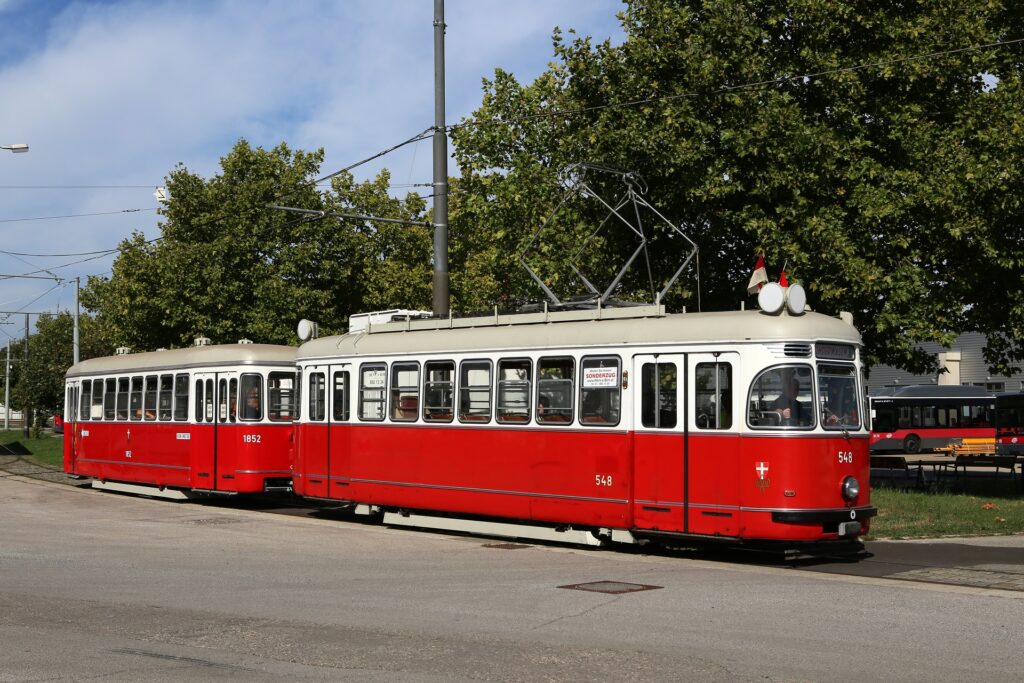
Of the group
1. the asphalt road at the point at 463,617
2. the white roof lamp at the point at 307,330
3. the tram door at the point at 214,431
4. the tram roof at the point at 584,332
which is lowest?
the asphalt road at the point at 463,617

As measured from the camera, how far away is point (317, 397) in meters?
19.9

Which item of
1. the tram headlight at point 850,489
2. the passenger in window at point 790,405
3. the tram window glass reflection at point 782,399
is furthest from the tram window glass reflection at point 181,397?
the tram headlight at point 850,489

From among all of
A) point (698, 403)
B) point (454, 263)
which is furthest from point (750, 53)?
point (454, 263)

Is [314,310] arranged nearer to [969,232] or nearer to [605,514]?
[969,232]

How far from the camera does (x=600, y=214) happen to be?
27.9m

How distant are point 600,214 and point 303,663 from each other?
20.4 m

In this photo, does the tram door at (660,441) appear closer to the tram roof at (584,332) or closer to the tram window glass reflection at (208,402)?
the tram roof at (584,332)

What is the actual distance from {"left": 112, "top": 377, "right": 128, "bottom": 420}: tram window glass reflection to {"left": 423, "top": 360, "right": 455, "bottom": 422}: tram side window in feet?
34.2

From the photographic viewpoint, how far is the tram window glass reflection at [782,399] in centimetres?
1385

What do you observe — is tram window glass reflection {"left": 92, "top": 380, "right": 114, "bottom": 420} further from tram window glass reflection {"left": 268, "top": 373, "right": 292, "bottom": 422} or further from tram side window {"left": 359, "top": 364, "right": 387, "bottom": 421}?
tram side window {"left": 359, "top": 364, "right": 387, "bottom": 421}

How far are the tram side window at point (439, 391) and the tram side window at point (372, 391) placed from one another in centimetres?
99

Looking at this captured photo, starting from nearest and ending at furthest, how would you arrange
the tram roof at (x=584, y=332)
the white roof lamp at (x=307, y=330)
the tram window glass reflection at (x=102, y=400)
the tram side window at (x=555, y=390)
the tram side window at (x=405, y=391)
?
the tram roof at (x=584, y=332) < the tram side window at (x=555, y=390) < the tram side window at (x=405, y=391) < the white roof lamp at (x=307, y=330) < the tram window glass reflection at (x=102, y=400)

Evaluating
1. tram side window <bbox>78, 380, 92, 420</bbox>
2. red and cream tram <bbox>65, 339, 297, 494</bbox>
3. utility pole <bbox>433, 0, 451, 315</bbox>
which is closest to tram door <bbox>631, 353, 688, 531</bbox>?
utility pole <bbox>433, 0, 451, 315</bbox>

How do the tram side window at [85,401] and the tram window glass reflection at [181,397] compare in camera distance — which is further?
the tram side window at [85,401]
